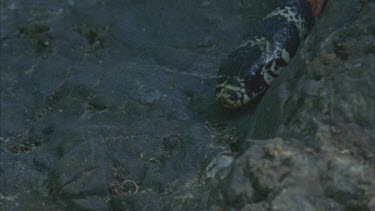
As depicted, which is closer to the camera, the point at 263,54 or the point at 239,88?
the point at 239,88

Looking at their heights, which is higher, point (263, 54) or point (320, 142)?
point (320, 142)

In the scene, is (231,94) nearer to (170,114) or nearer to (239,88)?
(239,88)

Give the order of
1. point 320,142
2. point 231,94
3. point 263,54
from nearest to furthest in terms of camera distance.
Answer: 1. point 320,142
2. point 231,94
3. point 263,54

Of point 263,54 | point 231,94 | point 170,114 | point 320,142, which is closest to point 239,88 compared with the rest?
point 231,94

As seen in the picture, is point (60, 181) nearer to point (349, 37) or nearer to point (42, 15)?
point (349, 37)

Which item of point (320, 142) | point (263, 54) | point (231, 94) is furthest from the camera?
point (263, 54)

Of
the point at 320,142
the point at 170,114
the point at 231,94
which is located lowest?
the point at 170,114

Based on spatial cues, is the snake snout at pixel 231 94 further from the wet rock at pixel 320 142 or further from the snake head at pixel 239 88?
the wet rock at pixel 320 142
